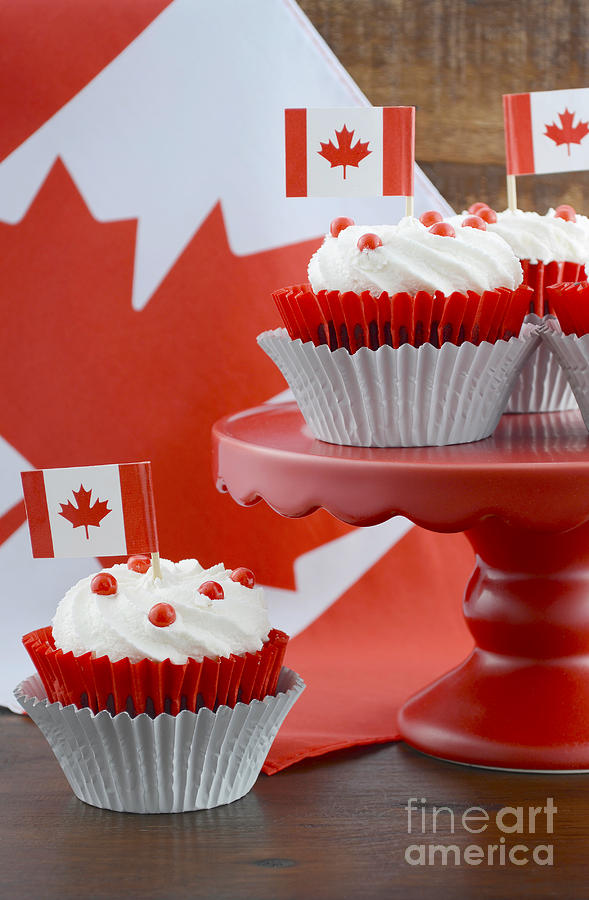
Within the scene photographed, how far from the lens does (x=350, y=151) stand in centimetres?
188

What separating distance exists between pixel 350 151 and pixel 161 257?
0.80m

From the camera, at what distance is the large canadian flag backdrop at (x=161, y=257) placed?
256 cm

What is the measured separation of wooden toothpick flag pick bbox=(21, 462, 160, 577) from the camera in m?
1.75

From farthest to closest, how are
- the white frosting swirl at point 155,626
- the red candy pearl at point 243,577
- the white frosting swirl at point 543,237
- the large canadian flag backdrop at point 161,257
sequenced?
1. the large canadian flag backdrop at point 161,257
2. the white frosting swirl at point 543,237
3. the red candy pearl at point 243,577
4. the white frosting swirl at point 155,626

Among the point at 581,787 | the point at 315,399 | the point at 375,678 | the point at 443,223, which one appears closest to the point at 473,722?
the point at 581,787

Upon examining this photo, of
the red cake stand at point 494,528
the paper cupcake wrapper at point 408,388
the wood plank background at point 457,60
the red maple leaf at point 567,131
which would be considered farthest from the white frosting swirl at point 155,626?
the wood plank background at point 457,60

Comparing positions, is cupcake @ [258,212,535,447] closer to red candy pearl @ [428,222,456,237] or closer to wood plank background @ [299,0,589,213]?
red candy pearl @ [428,222,456,237]

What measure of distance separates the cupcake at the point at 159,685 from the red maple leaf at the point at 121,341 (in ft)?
2.65

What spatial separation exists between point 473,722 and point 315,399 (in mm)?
596

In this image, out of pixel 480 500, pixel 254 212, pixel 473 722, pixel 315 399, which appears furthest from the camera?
pixel 254 212

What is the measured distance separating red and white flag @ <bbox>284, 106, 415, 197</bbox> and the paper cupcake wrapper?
250mm

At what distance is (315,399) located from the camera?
1.85 m

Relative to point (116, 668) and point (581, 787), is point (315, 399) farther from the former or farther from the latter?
point (581, 787)

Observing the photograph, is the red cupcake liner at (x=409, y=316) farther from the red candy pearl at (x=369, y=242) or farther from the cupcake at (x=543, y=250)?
the cupcake at (x=543, y=250)
